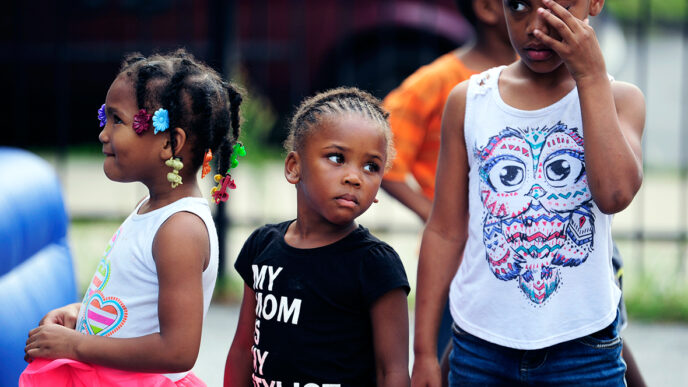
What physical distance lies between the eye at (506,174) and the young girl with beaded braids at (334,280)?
25 centimetres

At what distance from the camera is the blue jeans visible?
206cm

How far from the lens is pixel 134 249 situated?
2080 millimetres

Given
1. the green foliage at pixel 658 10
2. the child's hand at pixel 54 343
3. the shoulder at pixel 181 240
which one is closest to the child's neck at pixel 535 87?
the shoulder at pixel 181 240

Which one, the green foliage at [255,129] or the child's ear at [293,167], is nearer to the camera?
the child's ear at [293,167]

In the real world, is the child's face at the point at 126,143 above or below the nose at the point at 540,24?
below

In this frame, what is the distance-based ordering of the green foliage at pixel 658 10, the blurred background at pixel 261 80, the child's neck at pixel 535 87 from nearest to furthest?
1. the child's neck at pixel 535 87
2. the blurred background at pixel 261 80
3. the green foliage at pixel 658 10

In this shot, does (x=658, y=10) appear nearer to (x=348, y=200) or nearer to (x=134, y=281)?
(x=348, y=200)

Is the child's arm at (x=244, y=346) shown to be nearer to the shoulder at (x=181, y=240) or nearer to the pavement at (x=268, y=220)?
the shoulder at (x=181, y=240)

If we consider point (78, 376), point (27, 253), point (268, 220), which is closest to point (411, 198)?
point (27, 253)

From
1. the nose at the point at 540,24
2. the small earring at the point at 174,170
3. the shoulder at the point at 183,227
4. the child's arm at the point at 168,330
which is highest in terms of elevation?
the nose at the point at 540,24

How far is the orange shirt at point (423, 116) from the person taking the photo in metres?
3.00

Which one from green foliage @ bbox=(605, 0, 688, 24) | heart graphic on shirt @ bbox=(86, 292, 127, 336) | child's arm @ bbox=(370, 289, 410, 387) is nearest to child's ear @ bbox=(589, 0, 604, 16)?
child's arm @ bbox=(370, 289, 410, 387)

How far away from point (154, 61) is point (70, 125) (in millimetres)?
7509

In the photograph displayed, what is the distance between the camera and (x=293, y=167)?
2.18m
